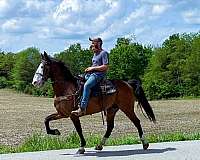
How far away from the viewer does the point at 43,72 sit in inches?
426

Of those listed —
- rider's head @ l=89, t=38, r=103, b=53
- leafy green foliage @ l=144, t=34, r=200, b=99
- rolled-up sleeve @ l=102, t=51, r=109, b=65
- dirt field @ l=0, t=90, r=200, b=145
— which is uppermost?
leafy green foliage @ l=144, t=34, r=200, b=99

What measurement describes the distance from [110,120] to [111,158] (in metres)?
1.77

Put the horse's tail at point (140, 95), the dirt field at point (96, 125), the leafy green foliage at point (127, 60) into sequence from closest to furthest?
the horse's tail at point (140, 95) → the dirt field at point (96, 125) → the leafy green foliage at point (127, 60)

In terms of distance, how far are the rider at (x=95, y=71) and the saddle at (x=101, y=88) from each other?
0.15m

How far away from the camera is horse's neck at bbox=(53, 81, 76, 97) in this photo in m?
11.0

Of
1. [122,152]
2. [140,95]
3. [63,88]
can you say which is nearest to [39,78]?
[63,88]

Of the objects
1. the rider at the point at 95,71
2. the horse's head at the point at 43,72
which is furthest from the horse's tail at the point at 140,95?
the horse's head at the point at 43,72

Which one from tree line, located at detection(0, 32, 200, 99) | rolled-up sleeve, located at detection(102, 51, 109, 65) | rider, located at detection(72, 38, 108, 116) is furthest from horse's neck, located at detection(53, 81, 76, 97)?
tree line, located at detection(0, 32, 200, 99)

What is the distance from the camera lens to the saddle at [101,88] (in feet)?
36.1

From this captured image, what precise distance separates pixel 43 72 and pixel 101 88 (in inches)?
51.1

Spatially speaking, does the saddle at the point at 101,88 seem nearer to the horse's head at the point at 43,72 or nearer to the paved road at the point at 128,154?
the horse's head at the point at 43,72

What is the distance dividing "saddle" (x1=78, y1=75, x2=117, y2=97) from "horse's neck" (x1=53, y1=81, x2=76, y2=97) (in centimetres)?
20

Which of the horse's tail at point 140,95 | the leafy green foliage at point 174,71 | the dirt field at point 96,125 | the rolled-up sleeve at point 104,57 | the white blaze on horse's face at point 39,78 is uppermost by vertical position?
the leafy green foliage at point 174,71

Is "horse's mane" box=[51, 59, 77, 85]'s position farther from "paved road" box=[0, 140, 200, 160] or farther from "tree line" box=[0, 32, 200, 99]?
"tree line" box=[0, 32, 200, 99]
